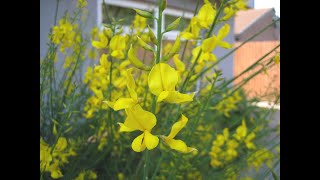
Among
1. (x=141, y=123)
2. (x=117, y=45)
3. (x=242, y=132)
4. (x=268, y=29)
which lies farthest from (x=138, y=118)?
(x=242, y=132)

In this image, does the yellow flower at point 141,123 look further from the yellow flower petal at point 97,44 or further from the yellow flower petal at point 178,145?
the yellow flower petal at point 97,44

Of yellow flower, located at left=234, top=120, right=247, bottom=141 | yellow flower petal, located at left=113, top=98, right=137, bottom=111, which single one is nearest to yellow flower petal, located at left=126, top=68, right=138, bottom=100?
yellow flower petal, located at left=113, top=98, right=137, bottom=111

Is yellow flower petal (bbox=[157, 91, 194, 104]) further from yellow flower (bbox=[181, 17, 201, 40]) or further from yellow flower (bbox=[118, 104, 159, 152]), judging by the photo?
yellow flower (bbox=[181, 17, 201, 40])

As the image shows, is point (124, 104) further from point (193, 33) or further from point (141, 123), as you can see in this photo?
point (193, 33)
